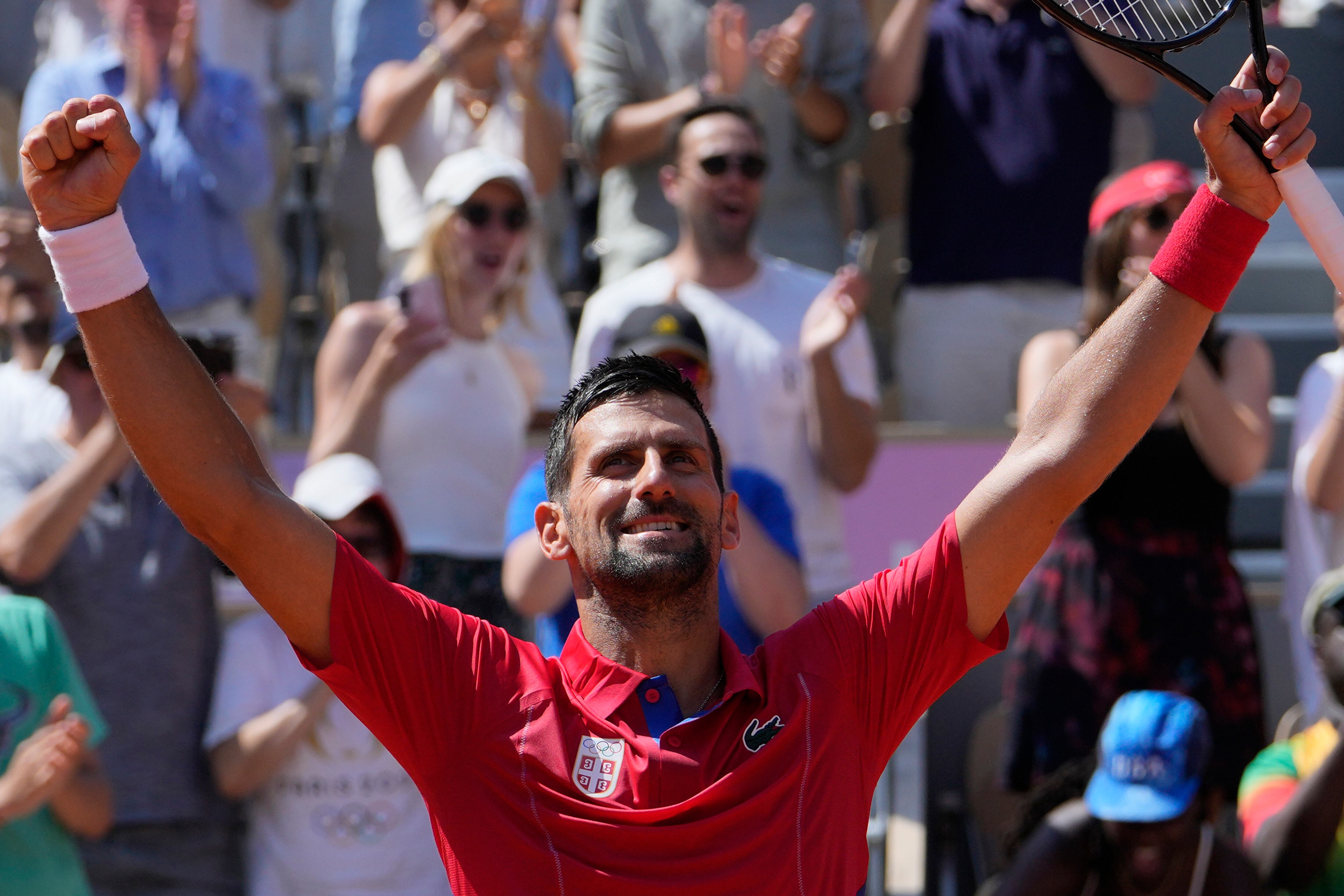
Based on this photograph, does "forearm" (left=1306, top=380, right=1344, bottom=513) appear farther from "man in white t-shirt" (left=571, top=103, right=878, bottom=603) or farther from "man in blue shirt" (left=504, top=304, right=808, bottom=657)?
"man in blue shirt" (left=504, top=304, right=808, bottom=657)

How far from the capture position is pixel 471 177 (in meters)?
5.05

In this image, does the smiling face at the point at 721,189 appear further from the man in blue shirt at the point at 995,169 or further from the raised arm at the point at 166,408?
the raised arm at the point at 166,408

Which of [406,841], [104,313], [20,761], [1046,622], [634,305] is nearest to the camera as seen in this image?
[104,313]

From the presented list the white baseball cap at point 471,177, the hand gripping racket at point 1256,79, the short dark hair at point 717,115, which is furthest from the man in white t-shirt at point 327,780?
the hand gripping racket at point 1256,79

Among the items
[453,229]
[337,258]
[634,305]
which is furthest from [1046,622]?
[337,258]

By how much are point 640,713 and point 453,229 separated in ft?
9.31

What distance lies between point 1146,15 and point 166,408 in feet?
5.05

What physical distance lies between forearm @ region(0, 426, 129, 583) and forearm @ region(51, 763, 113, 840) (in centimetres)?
58

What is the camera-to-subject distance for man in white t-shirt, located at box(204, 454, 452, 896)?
165 inches

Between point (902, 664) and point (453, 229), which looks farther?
point (453, 229)

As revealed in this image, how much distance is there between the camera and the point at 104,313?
2.24 meters

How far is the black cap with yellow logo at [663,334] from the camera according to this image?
162 inches

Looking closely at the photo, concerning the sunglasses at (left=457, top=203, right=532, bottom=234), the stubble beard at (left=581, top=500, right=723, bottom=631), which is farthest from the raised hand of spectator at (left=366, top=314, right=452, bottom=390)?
the stubble beard at (left=581, top=500, right=723, bottom=631)

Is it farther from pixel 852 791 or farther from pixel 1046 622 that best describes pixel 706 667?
pixel 1046 622
